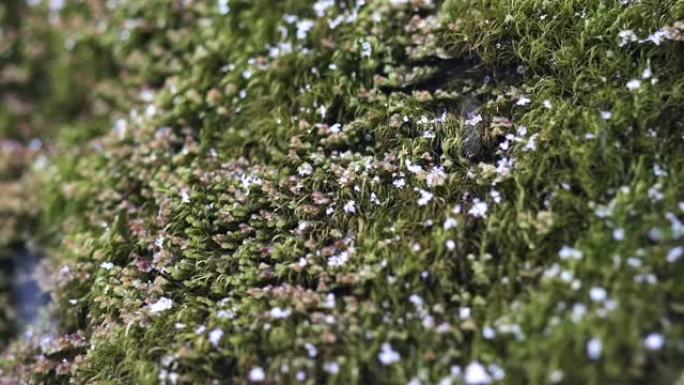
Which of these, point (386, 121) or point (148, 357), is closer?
point (148, 357)

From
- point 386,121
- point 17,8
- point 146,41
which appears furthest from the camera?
point 17,8

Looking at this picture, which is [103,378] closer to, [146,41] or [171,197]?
[171,197]

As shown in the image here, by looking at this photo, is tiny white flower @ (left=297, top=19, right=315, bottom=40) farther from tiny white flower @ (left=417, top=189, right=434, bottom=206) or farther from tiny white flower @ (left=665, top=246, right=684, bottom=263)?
tiny white flower @ (left=665, top=246, right=684, bottom=263)

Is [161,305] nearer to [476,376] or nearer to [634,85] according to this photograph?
[476,376]

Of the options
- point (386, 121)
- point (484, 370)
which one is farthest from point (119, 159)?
point (484, 370)

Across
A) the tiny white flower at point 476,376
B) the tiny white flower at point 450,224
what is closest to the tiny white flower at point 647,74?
the tiny white flower at point 450,224

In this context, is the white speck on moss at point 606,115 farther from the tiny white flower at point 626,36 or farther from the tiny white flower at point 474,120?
the tiny white flower at point 474,120
